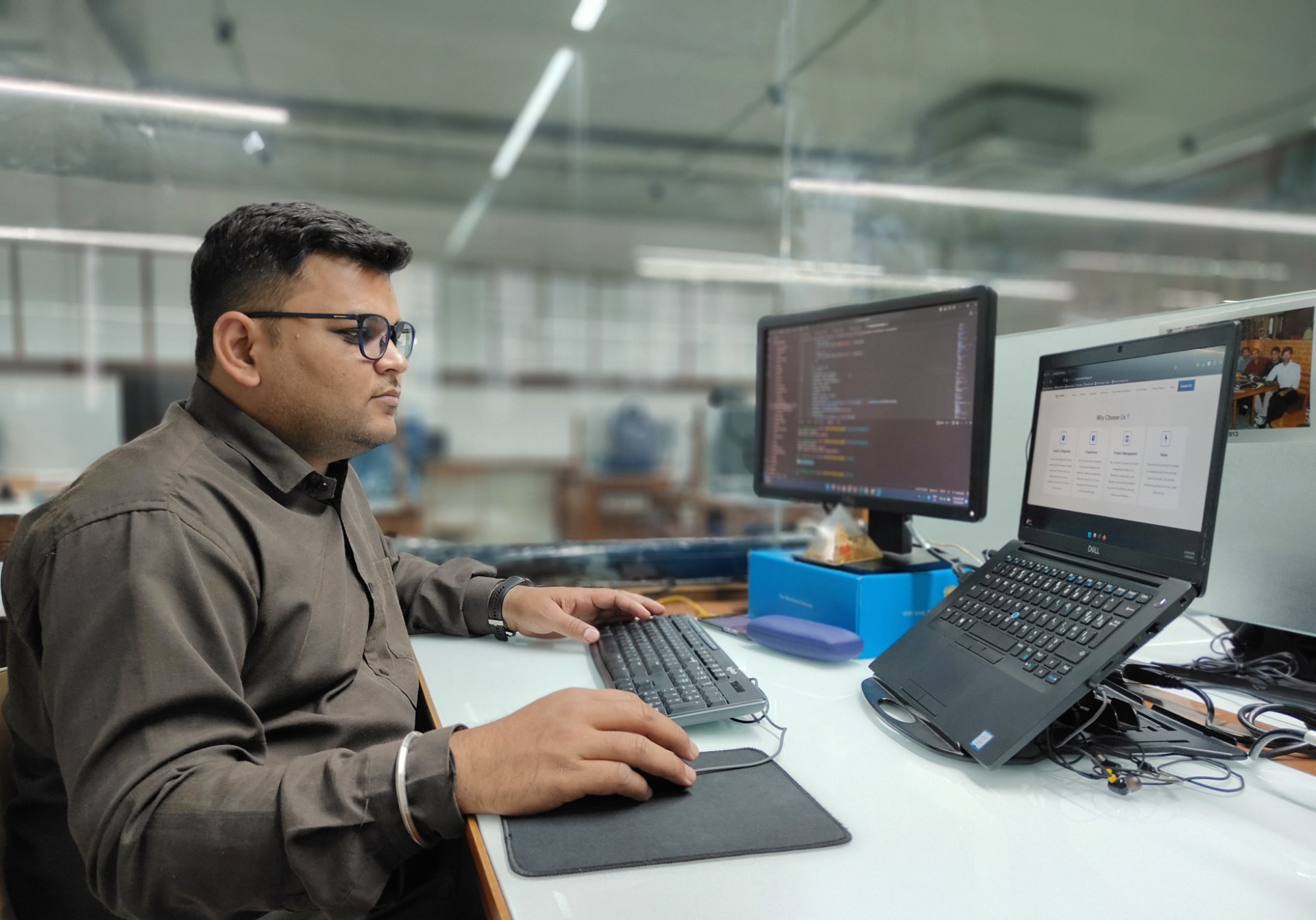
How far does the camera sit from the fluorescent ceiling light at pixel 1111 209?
5.63 m

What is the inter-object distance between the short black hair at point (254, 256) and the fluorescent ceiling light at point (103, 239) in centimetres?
297

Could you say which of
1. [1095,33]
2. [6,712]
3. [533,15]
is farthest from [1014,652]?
[1095,33]

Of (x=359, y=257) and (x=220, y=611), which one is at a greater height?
(x=359, y=257)

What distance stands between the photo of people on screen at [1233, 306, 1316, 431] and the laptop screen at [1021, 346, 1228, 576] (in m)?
0.18

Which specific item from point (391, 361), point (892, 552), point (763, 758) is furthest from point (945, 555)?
point (391, 361)

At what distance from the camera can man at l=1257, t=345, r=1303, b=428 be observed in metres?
1.02

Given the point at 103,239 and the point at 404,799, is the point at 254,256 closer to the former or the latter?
the point at 404,799

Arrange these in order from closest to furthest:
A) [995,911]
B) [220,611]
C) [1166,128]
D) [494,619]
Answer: [995,911] → [220,611] → [494,619] → [1166,128]

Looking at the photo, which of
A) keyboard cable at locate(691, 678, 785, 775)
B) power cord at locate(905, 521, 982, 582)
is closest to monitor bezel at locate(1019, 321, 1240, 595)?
power cord at locate(905, 521, 982, 582)

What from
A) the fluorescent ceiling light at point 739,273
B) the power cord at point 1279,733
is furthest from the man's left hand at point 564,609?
the fluorescent ceiling light at point 739,273

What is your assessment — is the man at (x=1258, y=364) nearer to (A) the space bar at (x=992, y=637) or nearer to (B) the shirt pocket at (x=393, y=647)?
(A) the space bar at (x=992, y=637)

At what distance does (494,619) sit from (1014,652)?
76cm

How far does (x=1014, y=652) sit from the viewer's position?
2.80ft

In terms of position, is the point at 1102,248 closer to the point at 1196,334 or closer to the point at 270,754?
the point at 1196,334
